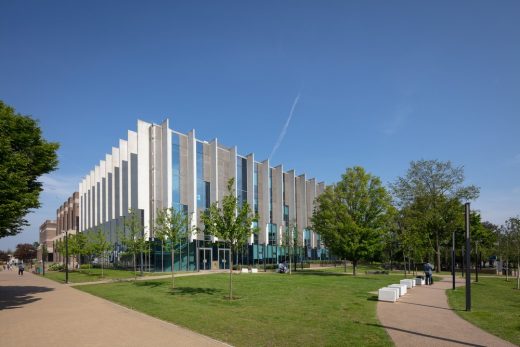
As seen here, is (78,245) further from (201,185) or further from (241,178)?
(241,178)


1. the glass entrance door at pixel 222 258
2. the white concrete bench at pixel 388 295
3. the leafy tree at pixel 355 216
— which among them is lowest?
the glass entrance door at pixel 222 258

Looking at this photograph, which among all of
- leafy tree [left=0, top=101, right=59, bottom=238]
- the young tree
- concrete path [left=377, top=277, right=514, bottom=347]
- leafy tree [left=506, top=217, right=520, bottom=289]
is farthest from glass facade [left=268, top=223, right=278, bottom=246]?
concrete path [left=377, top=277, right=514, bottom=347]

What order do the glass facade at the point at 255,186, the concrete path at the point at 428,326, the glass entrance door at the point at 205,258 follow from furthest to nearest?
the glass facade at the point at 255,186 → the glass entrance door at the point at 205,258 → the concrete path at the point at 428,326

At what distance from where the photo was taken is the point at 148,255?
151 feet

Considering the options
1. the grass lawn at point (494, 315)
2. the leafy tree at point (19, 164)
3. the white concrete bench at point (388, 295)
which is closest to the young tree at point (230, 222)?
the white concrete bench at point (388, 295)

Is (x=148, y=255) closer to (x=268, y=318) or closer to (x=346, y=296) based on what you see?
(x=346, y=296)

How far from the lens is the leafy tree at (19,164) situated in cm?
1791

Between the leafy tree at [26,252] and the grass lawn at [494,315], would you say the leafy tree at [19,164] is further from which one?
the leafy tree at [26,252]

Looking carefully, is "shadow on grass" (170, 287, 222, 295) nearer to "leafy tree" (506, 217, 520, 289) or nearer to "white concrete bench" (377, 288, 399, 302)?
"white concrete bench" (377, 288, 399, 302)

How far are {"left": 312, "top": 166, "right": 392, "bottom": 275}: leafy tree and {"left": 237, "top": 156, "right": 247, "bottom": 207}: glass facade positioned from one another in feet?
57.1

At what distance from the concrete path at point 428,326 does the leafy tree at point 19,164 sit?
16.1 m

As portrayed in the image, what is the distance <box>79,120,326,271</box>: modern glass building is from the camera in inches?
1810

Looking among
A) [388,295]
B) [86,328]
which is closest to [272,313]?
[86,328]

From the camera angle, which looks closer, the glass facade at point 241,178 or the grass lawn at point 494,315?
the grass lawn at point 494,315
